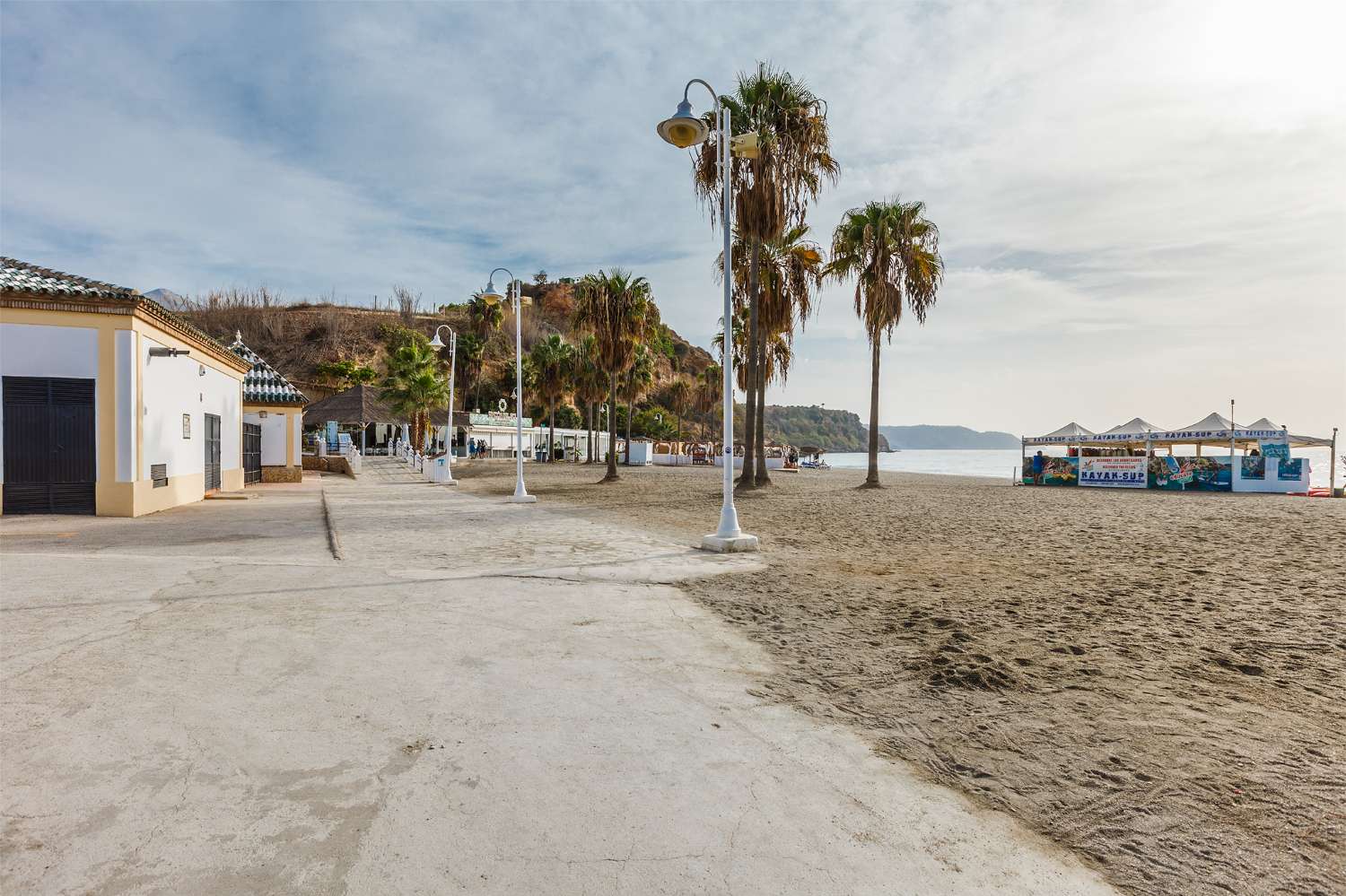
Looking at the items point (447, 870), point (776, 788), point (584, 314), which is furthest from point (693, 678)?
point (584, 314)

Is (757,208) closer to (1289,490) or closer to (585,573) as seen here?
(585,573)

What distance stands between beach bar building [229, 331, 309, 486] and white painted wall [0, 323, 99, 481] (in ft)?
46.7

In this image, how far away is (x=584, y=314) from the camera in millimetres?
30000

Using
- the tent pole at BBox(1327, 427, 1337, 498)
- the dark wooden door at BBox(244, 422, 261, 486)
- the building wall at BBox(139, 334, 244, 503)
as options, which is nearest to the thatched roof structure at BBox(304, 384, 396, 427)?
the dark wooden door at BBox(244, 422, 261, 486)

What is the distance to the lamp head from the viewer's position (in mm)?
9992

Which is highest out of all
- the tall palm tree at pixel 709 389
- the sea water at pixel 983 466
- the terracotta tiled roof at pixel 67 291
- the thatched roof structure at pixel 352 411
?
the tall palm tree at pixel 709 389

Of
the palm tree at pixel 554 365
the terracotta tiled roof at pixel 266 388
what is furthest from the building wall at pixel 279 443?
the palm tree at pixel 554 365

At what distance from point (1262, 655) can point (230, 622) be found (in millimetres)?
8319

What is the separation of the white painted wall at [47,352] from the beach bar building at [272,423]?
14.2m

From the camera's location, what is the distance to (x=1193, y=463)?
84.3 feet

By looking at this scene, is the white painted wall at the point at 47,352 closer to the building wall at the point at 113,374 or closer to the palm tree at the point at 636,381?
the building wall at the point at 113,374

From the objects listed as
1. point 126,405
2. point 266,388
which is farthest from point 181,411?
point 266,388

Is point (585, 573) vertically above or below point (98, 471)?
below

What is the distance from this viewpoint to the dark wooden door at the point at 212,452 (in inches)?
758
